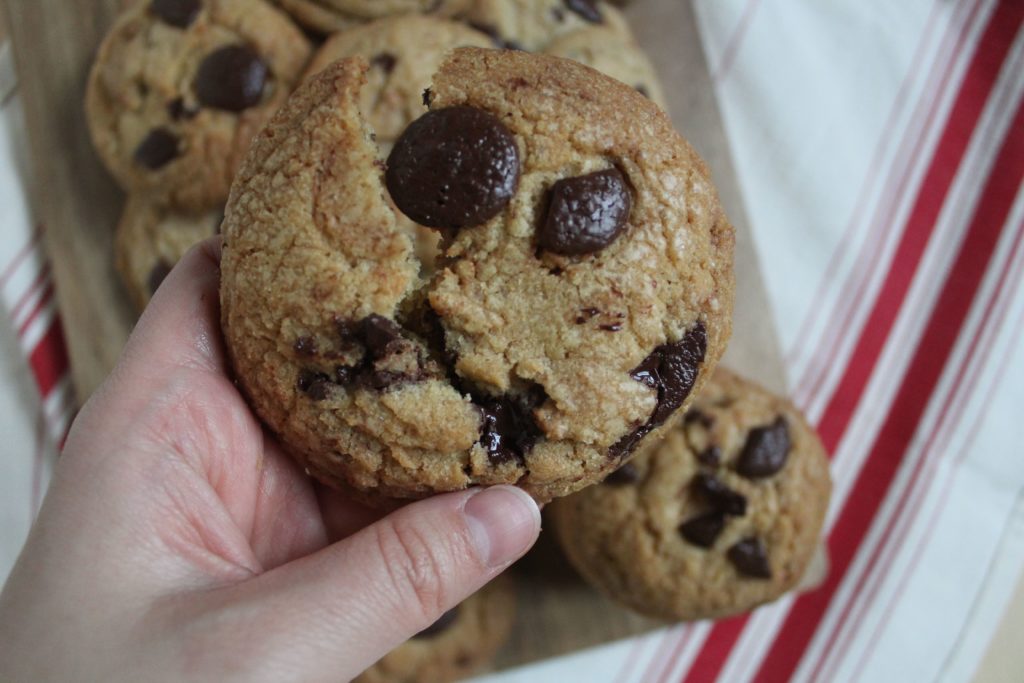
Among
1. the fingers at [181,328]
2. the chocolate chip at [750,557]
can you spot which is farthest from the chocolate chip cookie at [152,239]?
the chocolate chip at [750,557]

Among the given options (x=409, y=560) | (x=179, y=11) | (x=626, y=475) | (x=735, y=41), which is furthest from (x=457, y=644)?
(x=735, y=41)

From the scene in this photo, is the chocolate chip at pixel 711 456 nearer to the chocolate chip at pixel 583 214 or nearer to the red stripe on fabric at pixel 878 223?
the red stripe on fabric at pixel 878 223

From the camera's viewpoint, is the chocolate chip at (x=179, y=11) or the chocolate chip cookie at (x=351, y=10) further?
the chocolate chip cookie at (x=351, y=10)

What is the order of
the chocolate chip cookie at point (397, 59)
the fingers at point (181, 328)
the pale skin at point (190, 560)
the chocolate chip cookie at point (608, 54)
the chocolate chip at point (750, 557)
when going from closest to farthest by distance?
1. the pale skin at point (190, 560)
2. the fingers at point (181, 328)
3. the chocolate chip cookie at point (397, 59)
4. the chocolate chip at point (750, 557)
5. the chocolate chip cookie at point (608, 54)

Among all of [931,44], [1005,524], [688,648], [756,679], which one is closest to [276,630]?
[688,648]

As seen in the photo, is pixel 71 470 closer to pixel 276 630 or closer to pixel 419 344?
pixel 276 630

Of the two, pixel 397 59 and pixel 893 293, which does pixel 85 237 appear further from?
pixel 893 293

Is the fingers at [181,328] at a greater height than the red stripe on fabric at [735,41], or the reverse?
the red stripe on fabric at [735,41]
